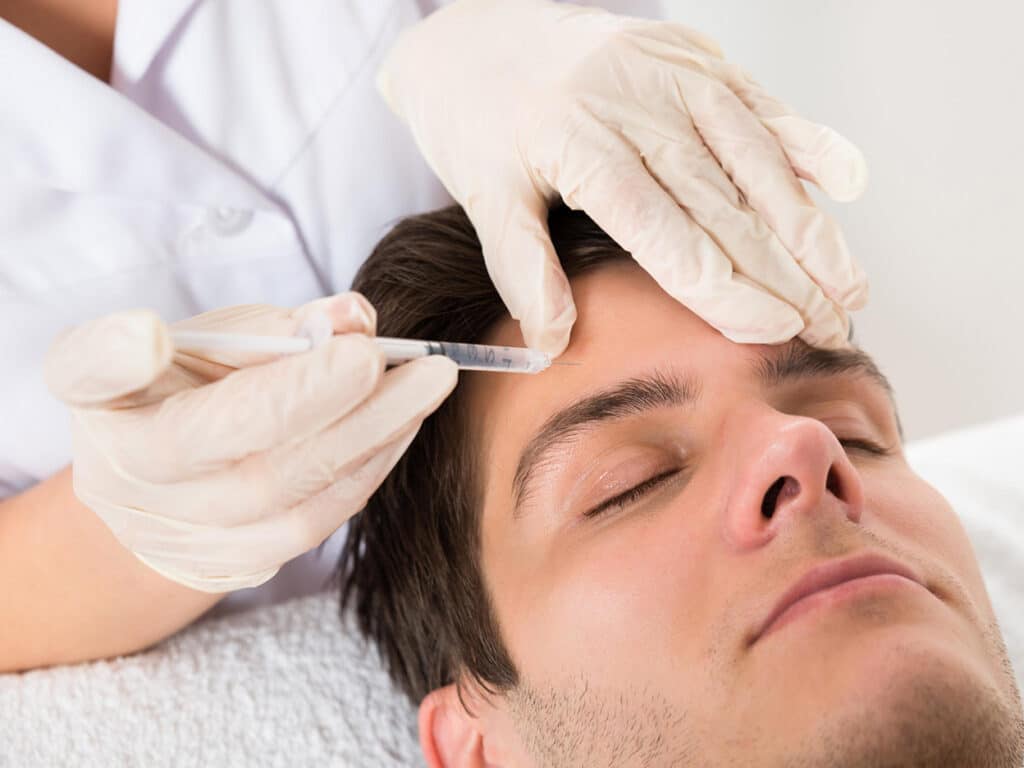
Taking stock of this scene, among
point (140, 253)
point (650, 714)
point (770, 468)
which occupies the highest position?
point (770, 468)

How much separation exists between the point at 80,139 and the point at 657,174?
2.20 feet

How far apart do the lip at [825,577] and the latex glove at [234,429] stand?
0.35 meters

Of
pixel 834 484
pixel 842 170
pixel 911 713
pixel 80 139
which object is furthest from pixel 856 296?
pixel 80 139

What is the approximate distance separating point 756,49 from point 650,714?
140 cm

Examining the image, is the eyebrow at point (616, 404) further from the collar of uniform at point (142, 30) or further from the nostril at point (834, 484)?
the collar of uniform at point (142, 30)

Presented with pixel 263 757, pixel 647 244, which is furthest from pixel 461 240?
pixel 263 757

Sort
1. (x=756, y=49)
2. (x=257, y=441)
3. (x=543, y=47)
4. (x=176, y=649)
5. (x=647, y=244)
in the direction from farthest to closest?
(x=756, y=49), (x=176, y=649), (x=543, y=47), (x=647, y=244), (x=257, y=441)

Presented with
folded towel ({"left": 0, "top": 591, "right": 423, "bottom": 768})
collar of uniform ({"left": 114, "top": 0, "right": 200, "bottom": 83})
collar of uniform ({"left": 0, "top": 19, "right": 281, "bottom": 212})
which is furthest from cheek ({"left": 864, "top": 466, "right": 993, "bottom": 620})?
collar of uniform ({"left": 114, "top": 0, "right": 200, "bottom": 83})

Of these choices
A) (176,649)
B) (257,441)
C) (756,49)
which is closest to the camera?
(257,441)

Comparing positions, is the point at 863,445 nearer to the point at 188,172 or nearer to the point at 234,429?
the point at 234,429

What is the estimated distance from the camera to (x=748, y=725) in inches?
29.8

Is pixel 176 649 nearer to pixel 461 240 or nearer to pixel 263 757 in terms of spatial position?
pixel 263 757

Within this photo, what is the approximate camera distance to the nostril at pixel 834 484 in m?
0.85

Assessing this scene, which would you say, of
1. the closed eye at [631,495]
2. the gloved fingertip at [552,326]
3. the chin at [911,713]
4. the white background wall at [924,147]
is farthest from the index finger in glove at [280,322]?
the white background wall at [924,147]
